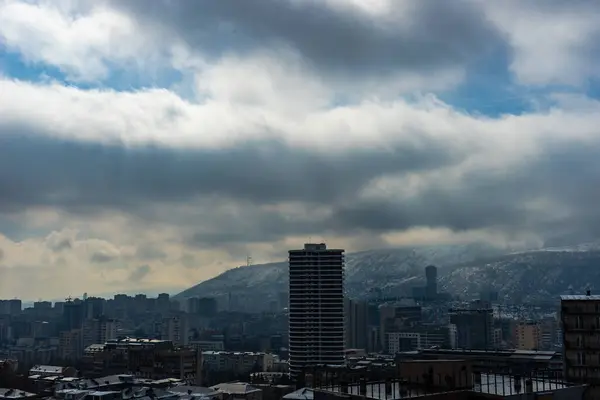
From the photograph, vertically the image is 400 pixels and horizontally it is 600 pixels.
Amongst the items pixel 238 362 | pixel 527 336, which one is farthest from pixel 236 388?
pixel 527 336

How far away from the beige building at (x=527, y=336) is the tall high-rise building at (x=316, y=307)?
171ft

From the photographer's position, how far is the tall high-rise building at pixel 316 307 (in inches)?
3652

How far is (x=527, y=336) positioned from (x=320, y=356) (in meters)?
60.7

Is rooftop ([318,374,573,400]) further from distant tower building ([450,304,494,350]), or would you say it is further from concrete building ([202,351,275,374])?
distant tower building ([450,304,494,350])

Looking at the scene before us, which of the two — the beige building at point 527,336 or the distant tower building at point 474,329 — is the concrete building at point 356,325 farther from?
the beige building at point 527,336

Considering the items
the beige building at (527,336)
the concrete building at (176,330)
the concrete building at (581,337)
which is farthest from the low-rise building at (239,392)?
the concrete building at (176,330)

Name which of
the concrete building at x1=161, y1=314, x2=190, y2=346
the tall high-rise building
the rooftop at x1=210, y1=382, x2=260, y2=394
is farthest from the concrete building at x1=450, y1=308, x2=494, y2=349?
the rooftop at x1=210, y1=382, x2=260, y2=394

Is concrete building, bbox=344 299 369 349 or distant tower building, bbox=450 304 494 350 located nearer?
distant tower building, bbox=450 304 494 350

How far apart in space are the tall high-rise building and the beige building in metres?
52.1

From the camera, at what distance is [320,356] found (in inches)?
3615

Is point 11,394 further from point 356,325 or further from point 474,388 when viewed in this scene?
point 356,325

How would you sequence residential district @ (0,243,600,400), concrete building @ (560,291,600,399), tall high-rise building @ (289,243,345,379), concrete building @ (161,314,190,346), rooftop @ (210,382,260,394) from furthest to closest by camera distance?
1. concrete building @ (161,314,190,346)
2. tall high-rise building @ (289,243,345,379)
3. rooftop @ (210,382,260,394)
4. concrete building @ (560,291,600,399)
5. residential district @ (0,243,600,400)

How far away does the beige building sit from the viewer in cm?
13525

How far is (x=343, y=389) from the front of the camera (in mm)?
19438
